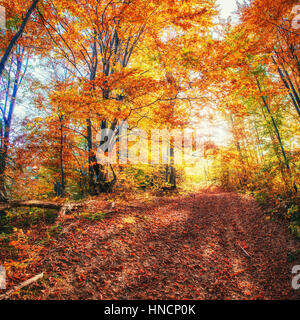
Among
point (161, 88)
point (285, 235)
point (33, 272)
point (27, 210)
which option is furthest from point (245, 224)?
point (27, 210)

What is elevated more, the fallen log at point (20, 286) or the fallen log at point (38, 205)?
the fallen log at point (38, 205)

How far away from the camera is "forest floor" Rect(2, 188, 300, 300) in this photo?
3.21 meters

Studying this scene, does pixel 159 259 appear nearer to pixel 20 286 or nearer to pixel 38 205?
pixel 20 286

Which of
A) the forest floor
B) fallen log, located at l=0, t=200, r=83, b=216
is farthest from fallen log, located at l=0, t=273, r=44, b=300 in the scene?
fallen log, located at l=0, t=200, r=83, b=216

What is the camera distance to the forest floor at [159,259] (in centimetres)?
321

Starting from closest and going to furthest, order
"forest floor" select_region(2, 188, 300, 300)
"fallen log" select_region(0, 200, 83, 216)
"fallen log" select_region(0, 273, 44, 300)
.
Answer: "fallen log" select_region(0, 273, 44, 300) < "forest floor" select_region(2, 188, 300, 300) < "fallen log" select_region(0, 200, 83, 216)

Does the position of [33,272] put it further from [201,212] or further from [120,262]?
[201,212]

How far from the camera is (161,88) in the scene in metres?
6.32

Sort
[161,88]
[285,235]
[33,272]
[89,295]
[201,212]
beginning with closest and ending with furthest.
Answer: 1. [89,295]
2. [33,272]
3. [285,235]
4. [161,88]
5. [201,212]

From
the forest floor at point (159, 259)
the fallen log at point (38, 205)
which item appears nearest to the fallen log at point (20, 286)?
the forest floor at point (159, 259)

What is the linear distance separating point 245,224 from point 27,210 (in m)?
8.56

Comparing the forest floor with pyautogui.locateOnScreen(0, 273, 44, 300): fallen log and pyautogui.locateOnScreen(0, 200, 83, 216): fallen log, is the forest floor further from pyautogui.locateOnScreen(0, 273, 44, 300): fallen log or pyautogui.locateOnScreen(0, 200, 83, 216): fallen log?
pyautogui.locateOnScreen(0, 200, 83, 216): fallen log

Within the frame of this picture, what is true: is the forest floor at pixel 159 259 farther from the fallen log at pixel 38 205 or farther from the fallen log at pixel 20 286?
the fallen log at pixel 38 205

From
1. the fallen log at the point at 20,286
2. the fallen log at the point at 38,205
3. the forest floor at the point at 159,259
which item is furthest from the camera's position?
the fallen log at the point at 38,205
